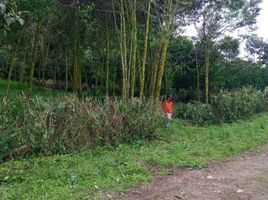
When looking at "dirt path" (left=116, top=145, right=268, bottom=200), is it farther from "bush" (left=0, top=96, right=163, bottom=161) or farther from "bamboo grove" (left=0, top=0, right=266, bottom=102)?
"bamboo grove" (left=0, top=0, right=266, bottom=102)

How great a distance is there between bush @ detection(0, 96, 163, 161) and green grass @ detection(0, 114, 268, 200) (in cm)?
35

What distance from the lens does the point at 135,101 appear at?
10195 mm

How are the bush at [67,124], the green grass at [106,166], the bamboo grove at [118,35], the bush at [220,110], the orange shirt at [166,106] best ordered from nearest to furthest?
the green grass at [106,166] → the bush at [67,124] → the bamboo grove at [118,35] → the orange shirt at [166,106] → the bush at [220,110]

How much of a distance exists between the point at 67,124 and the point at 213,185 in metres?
3.47

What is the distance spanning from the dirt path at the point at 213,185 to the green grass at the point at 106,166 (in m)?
0.28

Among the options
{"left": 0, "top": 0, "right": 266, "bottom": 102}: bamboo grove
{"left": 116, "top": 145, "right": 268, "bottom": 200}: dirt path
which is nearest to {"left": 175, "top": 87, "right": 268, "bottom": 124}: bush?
{"left": 0, "top": 0, "right": 266, "bottom": 102}: bamboo grove

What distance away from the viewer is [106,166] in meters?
6.91

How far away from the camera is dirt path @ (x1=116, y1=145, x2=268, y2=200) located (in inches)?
217

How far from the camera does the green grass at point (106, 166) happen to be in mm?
5415

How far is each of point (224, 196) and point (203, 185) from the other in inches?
21.1

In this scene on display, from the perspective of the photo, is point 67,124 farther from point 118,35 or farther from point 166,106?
point 118,35

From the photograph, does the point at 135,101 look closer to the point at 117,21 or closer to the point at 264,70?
the point at 117,21

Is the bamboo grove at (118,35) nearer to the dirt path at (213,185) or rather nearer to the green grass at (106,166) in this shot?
the green grass at (106,166)

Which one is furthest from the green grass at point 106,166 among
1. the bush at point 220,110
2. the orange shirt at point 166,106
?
the bush at point 220,110
